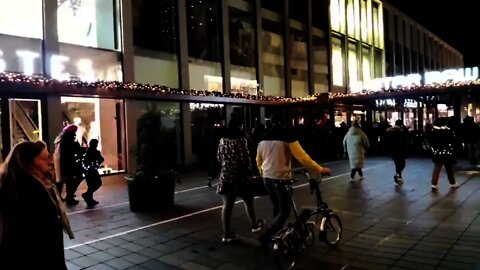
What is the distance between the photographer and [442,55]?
48.2 metres

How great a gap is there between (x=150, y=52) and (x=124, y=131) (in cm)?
316

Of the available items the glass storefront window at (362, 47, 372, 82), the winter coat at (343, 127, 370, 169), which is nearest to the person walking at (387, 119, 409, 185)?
the winter coat at (343, 127, 370, 169)

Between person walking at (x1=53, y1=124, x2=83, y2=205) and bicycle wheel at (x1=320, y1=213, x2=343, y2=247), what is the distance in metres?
5.72

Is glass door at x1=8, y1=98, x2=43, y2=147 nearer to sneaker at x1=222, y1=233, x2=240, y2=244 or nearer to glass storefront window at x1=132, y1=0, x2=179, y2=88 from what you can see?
glass storefront window at x1=132, y1=0, x2=179, y2=88

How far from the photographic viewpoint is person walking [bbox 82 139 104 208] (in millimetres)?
8977

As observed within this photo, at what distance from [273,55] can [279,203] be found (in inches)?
697

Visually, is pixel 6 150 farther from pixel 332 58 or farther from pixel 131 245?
pixel 332 58

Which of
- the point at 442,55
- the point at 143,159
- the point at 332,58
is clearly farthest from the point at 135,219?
the point at 442,55

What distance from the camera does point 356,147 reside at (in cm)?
1173

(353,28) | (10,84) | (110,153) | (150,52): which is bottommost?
(110,153)

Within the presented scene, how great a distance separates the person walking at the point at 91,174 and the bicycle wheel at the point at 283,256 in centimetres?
547

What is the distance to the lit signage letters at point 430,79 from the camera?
696 inches

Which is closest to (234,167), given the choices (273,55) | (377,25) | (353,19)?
(273,55)

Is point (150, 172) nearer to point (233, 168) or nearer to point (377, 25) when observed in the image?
point (233, 168)
